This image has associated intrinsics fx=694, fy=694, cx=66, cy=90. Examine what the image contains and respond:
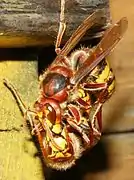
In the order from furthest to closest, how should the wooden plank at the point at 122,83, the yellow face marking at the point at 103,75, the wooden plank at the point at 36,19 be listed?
1. the wooden plank at the point at 122,83
2. the yellow face marking at the point at 103,75
3. the wooden plank at the point at 36,19

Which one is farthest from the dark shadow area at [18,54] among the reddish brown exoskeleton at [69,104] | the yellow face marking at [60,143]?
the yellow face marking at [60,143]

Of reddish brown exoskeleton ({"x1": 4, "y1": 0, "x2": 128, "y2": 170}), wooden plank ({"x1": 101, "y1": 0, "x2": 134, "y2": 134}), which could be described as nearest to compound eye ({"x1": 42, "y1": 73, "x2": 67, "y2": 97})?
reddish brown exoskeleton ({"x1": 4, "y1": 0, "x2": 128, "y2": 170})

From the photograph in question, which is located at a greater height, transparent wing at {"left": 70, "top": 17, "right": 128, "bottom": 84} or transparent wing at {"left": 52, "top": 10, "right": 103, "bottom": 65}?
transparent wing at {"left": 52, "top": 10, "right": 103, "bottom": 65}

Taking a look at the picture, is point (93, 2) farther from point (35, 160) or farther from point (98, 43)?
point (35, 160)

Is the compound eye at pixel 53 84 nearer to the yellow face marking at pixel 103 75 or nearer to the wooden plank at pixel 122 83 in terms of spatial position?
the yellow face marking at pixel 103 75

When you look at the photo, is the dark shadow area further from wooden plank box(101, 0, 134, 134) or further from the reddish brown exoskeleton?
wooden plank box(101, 0, 134, 134)

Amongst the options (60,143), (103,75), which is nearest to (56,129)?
(60,143)

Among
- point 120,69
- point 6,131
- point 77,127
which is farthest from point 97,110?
point 120,69
